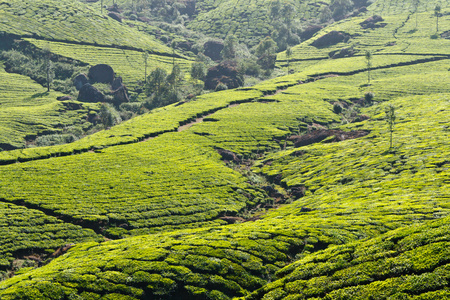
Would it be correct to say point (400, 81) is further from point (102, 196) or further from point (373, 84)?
point (102, 196)

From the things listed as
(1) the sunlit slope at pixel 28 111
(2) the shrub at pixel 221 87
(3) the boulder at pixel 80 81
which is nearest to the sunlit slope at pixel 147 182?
(1) the sunlit slope at pixel 28 111

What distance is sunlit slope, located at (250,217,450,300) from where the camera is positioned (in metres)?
22.6

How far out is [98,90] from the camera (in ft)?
534

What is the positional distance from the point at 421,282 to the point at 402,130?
81.8 metres

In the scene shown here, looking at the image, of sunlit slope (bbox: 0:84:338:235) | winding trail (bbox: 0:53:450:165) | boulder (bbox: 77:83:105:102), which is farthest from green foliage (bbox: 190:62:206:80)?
sunlit slope (bbox: 0:84:338:235)

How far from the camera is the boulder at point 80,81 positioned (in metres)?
173

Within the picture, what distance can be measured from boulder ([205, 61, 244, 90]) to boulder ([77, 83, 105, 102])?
52219mm

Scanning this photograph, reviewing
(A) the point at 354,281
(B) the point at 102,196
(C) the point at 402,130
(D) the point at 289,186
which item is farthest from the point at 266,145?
Result: (A) the point at 354,281

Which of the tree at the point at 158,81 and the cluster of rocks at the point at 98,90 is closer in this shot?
the cluster of rocks at the point at 98,90

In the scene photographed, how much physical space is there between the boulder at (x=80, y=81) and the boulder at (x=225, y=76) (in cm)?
5892

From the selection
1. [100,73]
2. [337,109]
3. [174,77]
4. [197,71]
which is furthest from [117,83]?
[337,109]

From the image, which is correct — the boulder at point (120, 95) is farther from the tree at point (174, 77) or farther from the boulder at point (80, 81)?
the tree at point (174, 77)

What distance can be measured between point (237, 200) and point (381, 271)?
4705 centimetres

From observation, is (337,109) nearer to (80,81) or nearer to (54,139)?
(54,139)
